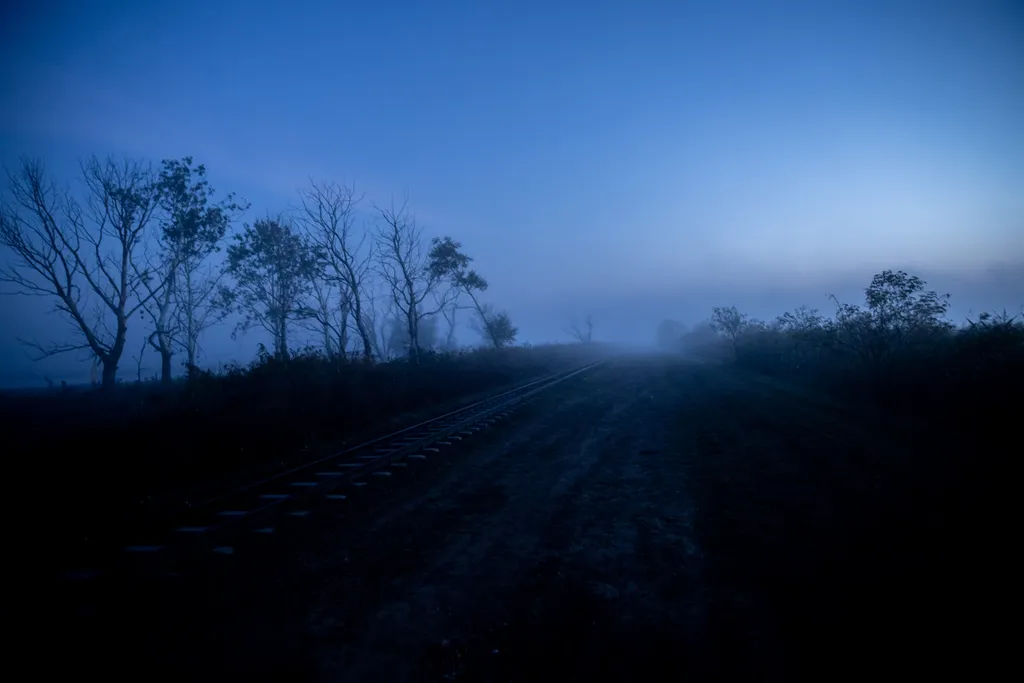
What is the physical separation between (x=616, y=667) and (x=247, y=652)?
2709 mm

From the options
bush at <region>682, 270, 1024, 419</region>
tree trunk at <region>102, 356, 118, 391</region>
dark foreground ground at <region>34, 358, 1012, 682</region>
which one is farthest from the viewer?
tree trunk at <region>102, 356, 118, 391</region>

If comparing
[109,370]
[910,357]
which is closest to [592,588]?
[910,357]

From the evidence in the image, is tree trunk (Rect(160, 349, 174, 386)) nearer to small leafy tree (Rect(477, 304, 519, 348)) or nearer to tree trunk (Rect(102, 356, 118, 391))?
tree trunk (Rect(102, 356, 118, 391))

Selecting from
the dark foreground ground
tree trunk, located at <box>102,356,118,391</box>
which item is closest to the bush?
the dark foreground ground

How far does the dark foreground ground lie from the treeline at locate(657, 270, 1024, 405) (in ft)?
14.5

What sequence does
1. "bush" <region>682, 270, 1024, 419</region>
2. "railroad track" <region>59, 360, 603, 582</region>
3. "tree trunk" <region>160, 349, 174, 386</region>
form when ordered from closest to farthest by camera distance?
"railroad track" <region>59, 360, 603, 582</region>, "bush" <region>682, 270, 1024, 419</region>, "tree trunk" <region>160, 349, 174, 386</region>

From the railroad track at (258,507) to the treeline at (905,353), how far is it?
39.8ft

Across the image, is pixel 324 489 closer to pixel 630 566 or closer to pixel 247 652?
pixel 247 652

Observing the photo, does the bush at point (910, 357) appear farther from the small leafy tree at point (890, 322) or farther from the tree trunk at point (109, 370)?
the tree trunk at point (109, 370)

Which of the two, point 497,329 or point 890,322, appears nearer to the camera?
point 890,322

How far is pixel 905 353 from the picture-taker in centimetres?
1418

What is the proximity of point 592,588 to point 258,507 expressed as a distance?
14.7 ft

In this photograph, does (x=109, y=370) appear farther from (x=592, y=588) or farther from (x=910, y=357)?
(x=910, y=357)

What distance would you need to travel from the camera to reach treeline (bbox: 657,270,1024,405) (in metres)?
10.3
